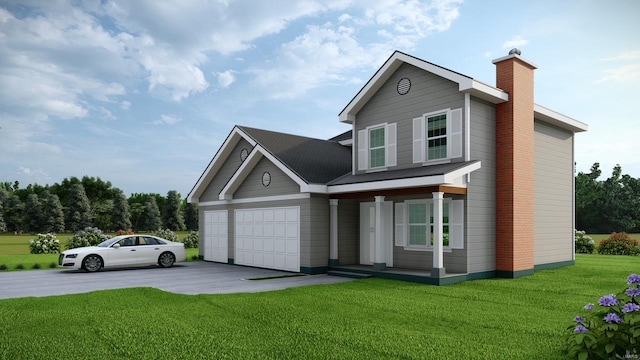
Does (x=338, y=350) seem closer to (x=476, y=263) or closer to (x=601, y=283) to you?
(x=476, y=263)

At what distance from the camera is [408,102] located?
1683 cm

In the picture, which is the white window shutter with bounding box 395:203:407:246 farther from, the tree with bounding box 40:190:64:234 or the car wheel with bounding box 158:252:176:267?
the tree with bounding box 40:190:64:234

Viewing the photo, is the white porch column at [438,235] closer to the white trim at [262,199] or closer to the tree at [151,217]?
the white trim at [262,199]

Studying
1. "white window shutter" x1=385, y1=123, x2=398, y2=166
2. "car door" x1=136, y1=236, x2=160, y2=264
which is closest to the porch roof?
"white window shutter" x1=385, y1=123, x2=398, y2=166

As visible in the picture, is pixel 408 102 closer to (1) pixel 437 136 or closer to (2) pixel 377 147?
(1) pixel 437 136

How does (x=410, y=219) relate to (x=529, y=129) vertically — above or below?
below

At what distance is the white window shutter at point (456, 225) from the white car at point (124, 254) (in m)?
11.5

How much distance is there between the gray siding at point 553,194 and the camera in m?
18.2

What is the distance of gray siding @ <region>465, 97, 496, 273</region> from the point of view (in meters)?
15.1

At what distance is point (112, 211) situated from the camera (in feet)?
196

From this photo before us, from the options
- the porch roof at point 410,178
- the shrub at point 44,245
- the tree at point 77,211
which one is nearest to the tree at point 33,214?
the tree at point 77,211

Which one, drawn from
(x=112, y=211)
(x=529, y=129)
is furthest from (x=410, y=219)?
(x=112, y=211)

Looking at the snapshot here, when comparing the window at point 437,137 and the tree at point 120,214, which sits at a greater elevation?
the window at point 437,137

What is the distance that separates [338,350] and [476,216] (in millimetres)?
9457
